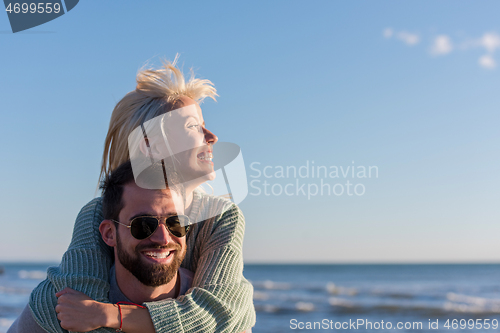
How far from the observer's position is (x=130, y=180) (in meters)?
2.32

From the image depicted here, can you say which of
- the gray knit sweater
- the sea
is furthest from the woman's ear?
the sea

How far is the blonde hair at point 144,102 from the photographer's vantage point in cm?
268

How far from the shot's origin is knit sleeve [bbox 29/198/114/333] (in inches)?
86.0

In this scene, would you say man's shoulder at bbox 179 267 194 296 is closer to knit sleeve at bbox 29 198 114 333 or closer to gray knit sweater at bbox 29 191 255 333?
gray knit sweater at bbox 29 191 255 333

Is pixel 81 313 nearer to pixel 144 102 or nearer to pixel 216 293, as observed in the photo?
pixel 216 293

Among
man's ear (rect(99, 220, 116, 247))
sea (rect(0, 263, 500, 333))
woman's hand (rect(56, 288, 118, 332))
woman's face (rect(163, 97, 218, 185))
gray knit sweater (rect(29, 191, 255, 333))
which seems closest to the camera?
woman's hand (rect(56, 288, 118, 332))

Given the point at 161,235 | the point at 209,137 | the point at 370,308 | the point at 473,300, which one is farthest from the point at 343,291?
the point at 161,235

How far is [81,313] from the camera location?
6.70 ft

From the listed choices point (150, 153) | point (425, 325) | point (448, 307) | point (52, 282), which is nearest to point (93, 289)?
point (52, 282)

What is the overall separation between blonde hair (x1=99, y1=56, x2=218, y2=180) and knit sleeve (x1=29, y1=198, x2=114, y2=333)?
353 mm

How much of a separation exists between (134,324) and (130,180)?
0.74 meters

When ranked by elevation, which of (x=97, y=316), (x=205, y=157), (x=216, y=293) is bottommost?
(x=216, y=293)

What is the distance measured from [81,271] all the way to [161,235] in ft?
1.72

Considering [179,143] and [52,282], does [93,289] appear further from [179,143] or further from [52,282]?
[179,143]
